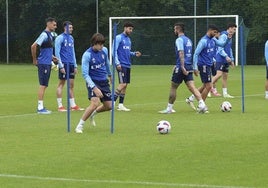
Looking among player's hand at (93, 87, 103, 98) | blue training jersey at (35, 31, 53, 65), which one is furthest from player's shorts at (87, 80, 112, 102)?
blue training jersey at (35, 31, 53, 65)

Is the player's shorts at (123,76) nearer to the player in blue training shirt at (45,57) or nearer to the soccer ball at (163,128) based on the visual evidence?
the player in blue training shirt at (45,57)

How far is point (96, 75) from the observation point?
1500cm

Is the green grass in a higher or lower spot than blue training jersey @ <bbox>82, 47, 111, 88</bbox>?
lower

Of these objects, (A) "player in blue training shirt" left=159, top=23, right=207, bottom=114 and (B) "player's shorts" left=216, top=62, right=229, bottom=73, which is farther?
(B) "player's shorts" left=216, top=62, right=229, bottom=73

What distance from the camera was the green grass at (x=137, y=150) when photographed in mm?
9852

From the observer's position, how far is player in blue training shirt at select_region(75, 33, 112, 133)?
47.8 feet

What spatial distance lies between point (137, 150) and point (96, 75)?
310cm

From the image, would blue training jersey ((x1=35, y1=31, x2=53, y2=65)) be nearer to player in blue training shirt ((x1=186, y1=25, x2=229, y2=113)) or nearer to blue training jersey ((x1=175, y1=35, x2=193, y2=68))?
blue training jersey ((x1=175, y1=35, x2=193, y2=68))

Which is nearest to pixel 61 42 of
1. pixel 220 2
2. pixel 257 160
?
pixel 257 160

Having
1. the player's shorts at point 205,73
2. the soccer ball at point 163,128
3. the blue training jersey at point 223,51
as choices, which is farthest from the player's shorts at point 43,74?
the blue training jersey at point 223,51

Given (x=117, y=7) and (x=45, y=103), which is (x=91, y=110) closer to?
(x=45, y=103)

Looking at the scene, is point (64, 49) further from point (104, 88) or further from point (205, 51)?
point (104, 88)

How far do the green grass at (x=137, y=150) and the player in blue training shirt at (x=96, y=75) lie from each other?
51 cm

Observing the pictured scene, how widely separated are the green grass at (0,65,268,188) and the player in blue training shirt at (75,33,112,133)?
1.69ft
